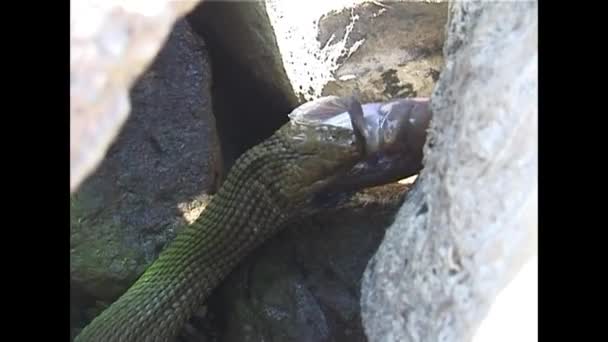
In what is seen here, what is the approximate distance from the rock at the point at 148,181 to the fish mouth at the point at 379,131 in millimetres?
289

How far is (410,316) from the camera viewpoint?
1.14 metres

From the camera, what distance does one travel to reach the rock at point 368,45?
168cm

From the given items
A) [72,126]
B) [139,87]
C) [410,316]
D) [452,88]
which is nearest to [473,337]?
[410,316]

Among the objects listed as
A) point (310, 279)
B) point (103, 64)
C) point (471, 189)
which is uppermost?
point (103, 64)

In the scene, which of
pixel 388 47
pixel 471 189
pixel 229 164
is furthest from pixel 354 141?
pixel 471 189

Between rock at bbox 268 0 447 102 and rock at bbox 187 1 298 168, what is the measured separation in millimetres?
89

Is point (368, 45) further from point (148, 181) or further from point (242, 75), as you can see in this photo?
point (148, 181)

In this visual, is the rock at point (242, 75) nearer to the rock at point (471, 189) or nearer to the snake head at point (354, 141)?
the snake head at point (354, 141)

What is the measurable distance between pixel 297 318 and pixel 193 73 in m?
0.53

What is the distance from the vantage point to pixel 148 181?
6.12ft

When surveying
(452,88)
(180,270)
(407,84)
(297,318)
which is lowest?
(297,318)

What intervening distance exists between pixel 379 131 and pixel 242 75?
0.48 m

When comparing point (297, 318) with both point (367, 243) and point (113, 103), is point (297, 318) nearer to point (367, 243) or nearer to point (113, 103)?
point (367, 243)

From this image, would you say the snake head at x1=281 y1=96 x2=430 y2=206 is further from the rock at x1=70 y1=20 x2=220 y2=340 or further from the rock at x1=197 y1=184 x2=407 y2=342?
the rock at x1=70 y1=20 x2=220 y2=340
